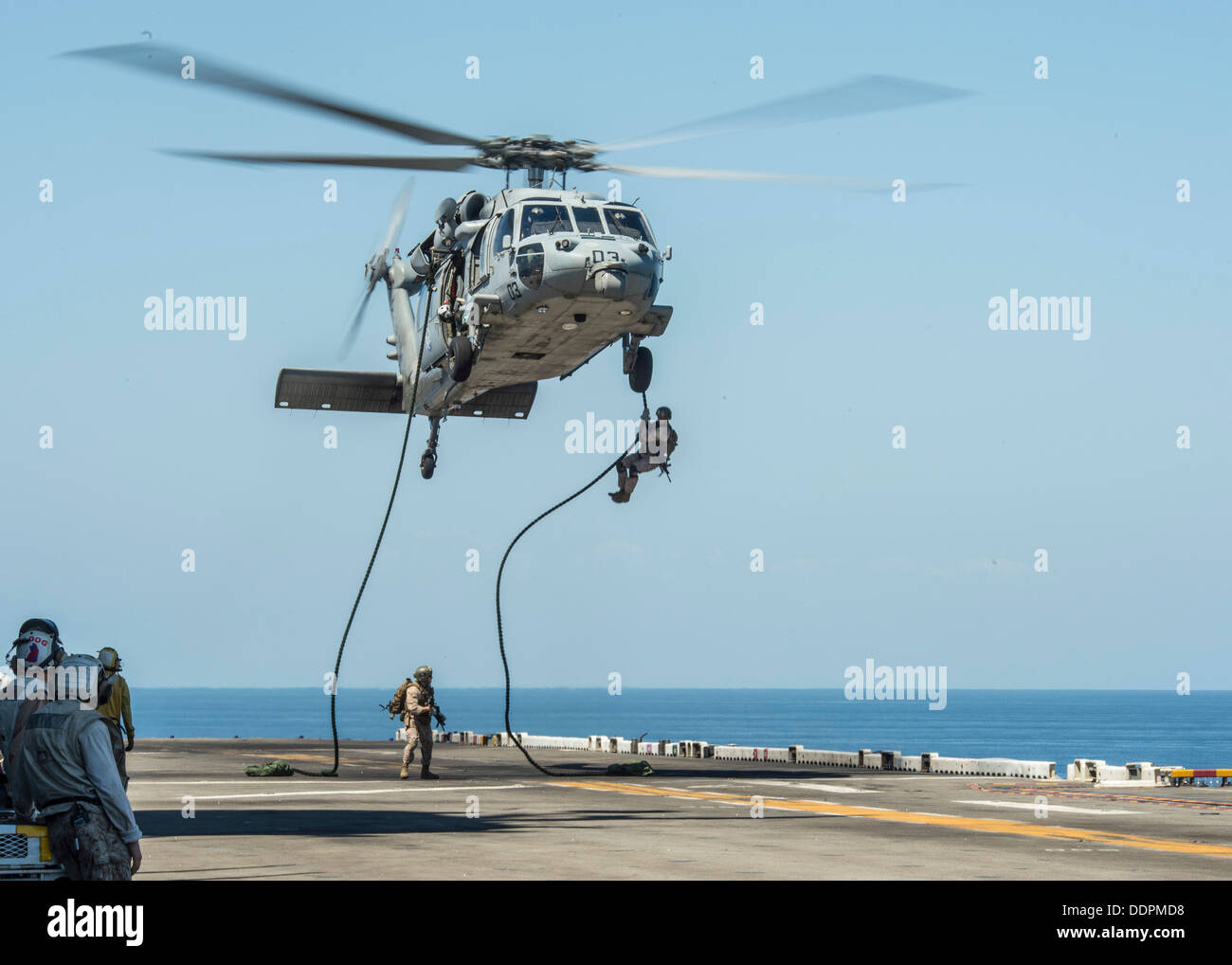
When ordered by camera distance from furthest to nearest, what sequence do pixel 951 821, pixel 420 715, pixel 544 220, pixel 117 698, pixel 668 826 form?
pixel 420 715, pixel 544 220, pixel 951 821, pixel 668 826, pixel 117 698

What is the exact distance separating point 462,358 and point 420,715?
6865mm

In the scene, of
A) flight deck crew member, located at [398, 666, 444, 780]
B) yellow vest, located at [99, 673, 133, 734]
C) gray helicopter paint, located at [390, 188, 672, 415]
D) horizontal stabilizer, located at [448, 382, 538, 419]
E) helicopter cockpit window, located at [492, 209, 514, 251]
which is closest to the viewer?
yellow vest, located at [99, 673, 133, 734]

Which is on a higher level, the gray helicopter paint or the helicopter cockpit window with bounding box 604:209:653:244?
the helicopter cockpit window with bounding box 604:209:653:244

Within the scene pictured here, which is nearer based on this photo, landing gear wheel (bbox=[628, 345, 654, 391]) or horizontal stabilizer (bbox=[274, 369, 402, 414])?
landing gear wheel (bbox=[628, 345, 654, 391])

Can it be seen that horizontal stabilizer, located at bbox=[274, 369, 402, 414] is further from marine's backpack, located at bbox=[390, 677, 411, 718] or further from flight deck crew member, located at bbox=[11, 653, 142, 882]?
flight deck crew member, located at bbox=[11, 653, 142, 882]

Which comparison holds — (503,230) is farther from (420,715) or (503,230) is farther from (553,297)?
(420,715)

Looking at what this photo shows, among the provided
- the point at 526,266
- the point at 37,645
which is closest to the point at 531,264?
the point at 526,266

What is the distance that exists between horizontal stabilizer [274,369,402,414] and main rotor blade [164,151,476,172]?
8981 millimetres

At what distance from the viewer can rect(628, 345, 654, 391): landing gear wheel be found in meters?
25.0

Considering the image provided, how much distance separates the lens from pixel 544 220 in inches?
923

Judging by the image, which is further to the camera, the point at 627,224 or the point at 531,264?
the point at 627,224

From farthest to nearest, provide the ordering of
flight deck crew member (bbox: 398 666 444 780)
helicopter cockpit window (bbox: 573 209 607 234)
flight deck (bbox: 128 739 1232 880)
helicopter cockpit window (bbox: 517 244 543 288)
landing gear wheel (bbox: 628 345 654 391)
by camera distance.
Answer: flight deck crew member (bbox: 398 666 444 780) → landing gear wheel (bbox: 628 345 654 391) → helicopter cockpit window (bbox: 573 209 607 234) → helicopter cockpit window (bbox: 517 244 543 288) → flight deck (bbox: 128 739 1232 880)

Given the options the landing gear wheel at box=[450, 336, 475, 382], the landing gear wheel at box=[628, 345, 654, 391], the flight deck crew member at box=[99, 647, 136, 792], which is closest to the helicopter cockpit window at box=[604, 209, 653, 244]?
the landing gear wheel at box=[628, 345, 654, 391]
